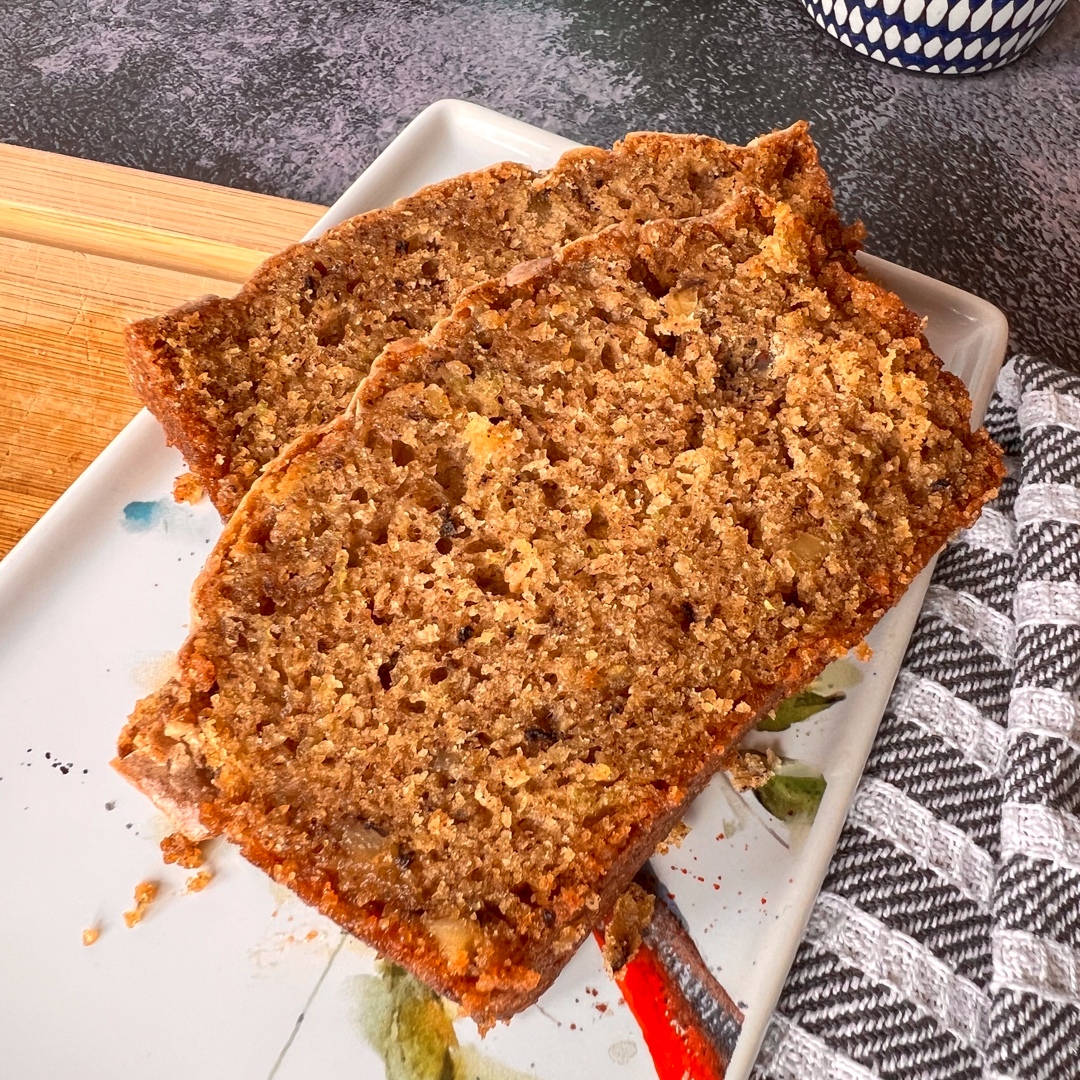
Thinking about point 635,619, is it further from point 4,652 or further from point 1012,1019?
point 4,652

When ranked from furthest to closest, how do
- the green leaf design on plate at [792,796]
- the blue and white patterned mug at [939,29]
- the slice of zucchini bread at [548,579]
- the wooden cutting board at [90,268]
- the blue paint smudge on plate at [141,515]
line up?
the blue and white patterned mug at [939,29] → the wooden cutting board at [90,268] → the blue paint smudge on plate at [141,515] → the green leaf design on plate at [792,796] → the slice of zucchini bread at [548,579]

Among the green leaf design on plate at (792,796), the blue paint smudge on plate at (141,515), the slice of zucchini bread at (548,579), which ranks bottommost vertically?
the blue paint smudge on plate at (141,515)

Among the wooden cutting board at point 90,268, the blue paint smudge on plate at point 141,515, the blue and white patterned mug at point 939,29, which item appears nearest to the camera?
the blue paint smudge on plate at point 141,515

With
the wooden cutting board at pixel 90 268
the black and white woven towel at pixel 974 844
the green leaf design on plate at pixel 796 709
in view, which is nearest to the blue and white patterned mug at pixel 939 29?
the black and white woven towel at pixel 974 844

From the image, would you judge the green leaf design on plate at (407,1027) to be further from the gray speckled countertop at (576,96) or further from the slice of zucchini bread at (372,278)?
the gray speckled countertop at (576,96)

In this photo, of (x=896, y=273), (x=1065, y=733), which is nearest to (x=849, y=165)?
(x=896, y=273)

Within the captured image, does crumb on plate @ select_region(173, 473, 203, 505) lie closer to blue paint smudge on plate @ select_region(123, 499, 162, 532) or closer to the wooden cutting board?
blue paint smudge on plate @ select_region(123, 499, 162, 532)

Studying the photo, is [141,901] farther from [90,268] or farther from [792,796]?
[90,268]

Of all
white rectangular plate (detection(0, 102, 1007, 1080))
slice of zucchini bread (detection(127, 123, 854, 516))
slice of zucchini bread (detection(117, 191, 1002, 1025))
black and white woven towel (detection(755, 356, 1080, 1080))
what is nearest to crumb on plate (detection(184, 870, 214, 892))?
white rectangular plate (detection(0, 102, 1007, 1080))
